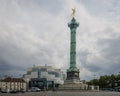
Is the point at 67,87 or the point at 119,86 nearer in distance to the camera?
the point at 67,87

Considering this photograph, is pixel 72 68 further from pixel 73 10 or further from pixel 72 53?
pixel 73 10

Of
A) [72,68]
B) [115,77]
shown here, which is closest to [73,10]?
[72,68]

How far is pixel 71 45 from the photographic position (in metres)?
175

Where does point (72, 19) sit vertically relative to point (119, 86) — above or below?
above

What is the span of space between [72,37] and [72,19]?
14.1m

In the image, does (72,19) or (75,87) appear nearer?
(75,87)

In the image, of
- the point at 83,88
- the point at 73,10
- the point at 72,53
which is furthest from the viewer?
the point at 73,10

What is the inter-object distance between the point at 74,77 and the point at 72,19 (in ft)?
114

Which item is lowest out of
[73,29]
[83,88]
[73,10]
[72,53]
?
[83,88]

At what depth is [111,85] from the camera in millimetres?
199875

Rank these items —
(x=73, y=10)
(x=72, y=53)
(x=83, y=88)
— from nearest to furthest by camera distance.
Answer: (x=83, y=88)
(x=72, y=53)
(x=73, y=10)

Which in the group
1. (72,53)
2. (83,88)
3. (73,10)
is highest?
(73,10)

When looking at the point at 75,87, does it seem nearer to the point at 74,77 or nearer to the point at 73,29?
the point at 74,77

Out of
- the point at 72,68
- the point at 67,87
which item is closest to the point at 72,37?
the point at 72,68
